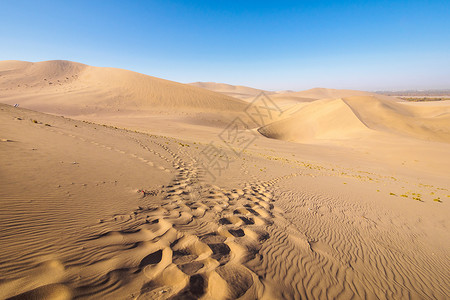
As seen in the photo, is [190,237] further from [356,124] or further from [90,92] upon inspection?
[90,92]

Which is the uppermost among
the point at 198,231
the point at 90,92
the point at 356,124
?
the point at 90,92

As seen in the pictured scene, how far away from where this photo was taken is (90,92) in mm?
40000

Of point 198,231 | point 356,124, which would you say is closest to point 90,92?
point 198,231

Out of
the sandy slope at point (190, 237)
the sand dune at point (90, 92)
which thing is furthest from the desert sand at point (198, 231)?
the sand dune at point (90, 92)

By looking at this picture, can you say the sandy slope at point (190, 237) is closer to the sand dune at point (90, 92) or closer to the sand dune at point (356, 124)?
the sand dune at point (356, 124)

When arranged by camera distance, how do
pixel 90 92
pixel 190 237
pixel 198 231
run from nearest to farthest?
pixel 190 237 < pixel 198 231 < pixel 90 92

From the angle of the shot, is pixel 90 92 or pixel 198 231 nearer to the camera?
pixel 198 231

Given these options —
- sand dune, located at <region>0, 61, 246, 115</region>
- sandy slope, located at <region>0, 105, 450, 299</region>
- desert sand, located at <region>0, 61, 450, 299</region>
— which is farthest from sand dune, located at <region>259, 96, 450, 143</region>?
sandy slope, located at <region>0, 105, 450, 299</region>

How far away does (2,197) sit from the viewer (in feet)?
10.2

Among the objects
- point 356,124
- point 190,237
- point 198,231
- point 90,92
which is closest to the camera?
point 190,237

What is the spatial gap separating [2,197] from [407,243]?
24.5ft

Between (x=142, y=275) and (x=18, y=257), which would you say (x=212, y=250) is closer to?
(x=142, y=275)

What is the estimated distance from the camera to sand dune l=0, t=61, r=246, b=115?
3316cm

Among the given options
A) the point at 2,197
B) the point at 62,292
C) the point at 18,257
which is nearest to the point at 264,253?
the point at 62,292
